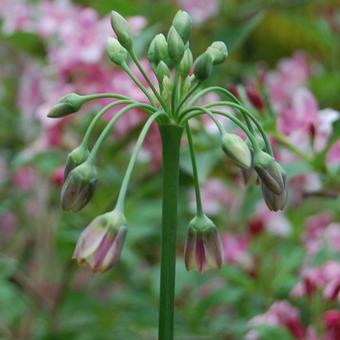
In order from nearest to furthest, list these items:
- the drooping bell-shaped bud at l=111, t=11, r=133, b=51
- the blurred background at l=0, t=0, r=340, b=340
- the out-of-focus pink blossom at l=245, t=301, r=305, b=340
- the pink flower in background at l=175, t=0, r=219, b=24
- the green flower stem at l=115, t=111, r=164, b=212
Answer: the green flower stem at l=115, t=111, r=164, b=212, the drooping bell-shaped bud at l=111, t=11, r=133, b=51, the out-of-focus pink blossom at l=245, t=301, r=305, b=340, the blurred background at l=0, t=0, r=340, b=340, the pink flower in background at l=175, t=0, r=219, b=24

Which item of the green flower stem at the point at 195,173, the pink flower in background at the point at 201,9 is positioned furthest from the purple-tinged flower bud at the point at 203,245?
the pink flower in background at the point at 201,9

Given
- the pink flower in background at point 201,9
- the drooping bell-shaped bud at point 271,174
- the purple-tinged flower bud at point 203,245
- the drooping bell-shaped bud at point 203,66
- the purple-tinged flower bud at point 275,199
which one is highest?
the pink flower in background at point 201,9

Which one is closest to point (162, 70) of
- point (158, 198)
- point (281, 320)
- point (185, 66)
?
point (185, 66)

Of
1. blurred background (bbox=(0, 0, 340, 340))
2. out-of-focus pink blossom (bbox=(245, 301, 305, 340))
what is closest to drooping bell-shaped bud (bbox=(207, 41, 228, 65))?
blurred background (bbox=(0, 0, 340, 340))

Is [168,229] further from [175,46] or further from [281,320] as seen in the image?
[281,320]

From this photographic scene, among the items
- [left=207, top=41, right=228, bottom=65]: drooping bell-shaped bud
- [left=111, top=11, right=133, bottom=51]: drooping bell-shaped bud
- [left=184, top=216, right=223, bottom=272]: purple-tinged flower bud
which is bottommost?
[left=184, top=216, right=223, bottom=272]: purple-tinged flower bud

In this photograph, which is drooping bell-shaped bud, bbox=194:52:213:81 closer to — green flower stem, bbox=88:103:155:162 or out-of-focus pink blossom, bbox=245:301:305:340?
green flower stem, bbox=88:103:155:162

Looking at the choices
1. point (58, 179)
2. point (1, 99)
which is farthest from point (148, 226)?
point (1, 99)

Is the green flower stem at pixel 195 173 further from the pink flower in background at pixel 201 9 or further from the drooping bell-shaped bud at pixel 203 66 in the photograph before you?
the pink flower in background at pixel 201 9
